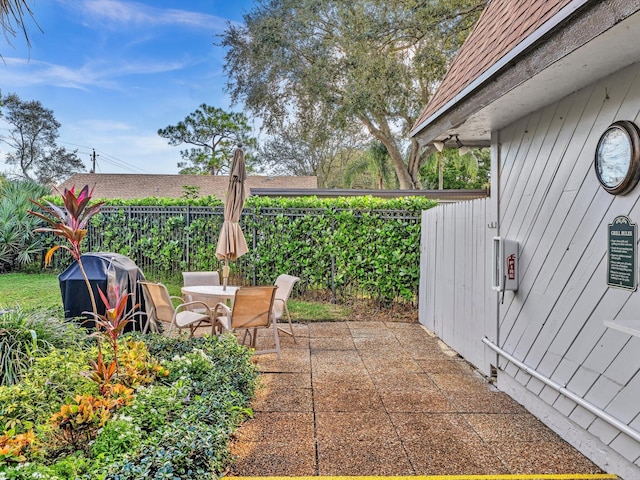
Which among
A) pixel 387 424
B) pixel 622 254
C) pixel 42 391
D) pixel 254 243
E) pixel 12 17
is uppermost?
pixel 12 17

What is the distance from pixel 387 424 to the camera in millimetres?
3291

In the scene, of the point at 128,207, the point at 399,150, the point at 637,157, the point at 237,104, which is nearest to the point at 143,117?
the point at 237,104

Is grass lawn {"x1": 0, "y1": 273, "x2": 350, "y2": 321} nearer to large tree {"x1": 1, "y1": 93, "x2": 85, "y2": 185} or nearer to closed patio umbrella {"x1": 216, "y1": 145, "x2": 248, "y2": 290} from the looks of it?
closed patio umbrella {"x1": 216, "y1": 145, "x2": 248, "y2": 290}

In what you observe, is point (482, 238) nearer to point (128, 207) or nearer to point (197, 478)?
point (197, 478)

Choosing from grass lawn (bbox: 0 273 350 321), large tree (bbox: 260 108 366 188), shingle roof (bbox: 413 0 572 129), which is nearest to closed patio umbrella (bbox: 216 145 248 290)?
grass lawn (bbox: 0 273 350 321)

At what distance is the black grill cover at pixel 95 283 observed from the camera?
4914mm

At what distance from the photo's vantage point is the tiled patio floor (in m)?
2.72

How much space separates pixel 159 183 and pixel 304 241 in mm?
15984

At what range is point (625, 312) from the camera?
2.52 metres

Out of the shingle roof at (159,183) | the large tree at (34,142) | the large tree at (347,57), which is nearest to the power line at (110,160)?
the large tree at (34,142)

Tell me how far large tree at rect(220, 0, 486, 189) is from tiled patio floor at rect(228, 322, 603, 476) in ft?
36.5

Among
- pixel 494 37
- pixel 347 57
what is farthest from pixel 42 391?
pixel 347 57

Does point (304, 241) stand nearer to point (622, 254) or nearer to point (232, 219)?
point (232, 219)

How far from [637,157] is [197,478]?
2.98 metres
